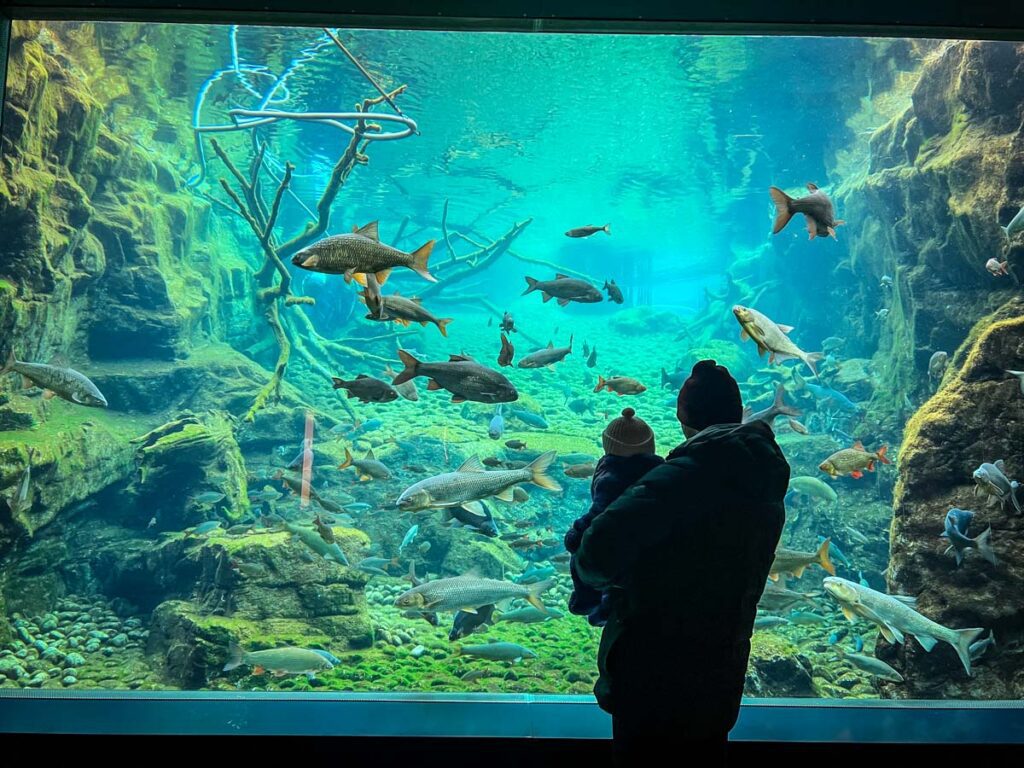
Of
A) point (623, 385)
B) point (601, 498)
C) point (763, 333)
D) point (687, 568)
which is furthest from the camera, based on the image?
point (623, 385)

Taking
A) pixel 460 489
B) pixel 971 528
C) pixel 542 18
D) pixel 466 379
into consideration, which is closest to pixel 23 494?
pixel 460 489

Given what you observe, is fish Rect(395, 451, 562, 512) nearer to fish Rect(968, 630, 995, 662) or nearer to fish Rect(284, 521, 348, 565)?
fish Rect(284, 521, 348, 565)

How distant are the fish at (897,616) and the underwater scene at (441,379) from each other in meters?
0.03

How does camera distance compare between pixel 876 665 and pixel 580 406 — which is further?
pixel 580 406

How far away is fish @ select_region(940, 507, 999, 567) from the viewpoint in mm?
4344

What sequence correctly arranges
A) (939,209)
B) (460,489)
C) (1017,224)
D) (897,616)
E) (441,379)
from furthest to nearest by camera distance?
1. (939,209)
2. (1017,224)
3. (897,616)
4. (460,489)
5. (441,379)

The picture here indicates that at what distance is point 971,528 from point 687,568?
4.43 metres

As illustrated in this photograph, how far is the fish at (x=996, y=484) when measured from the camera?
14.5 ft

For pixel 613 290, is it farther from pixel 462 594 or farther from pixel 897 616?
pixel 897 616

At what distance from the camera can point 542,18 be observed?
3619mm

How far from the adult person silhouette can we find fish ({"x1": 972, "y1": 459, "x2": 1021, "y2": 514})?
13.3 ft

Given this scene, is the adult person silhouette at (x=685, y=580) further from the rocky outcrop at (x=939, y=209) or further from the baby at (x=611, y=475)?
the rocky outcrop at (x=939, y=209)

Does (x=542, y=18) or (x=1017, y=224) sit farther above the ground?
(x=542, y=18)

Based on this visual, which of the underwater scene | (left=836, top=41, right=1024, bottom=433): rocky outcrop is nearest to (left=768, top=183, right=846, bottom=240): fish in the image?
the underwater scene
